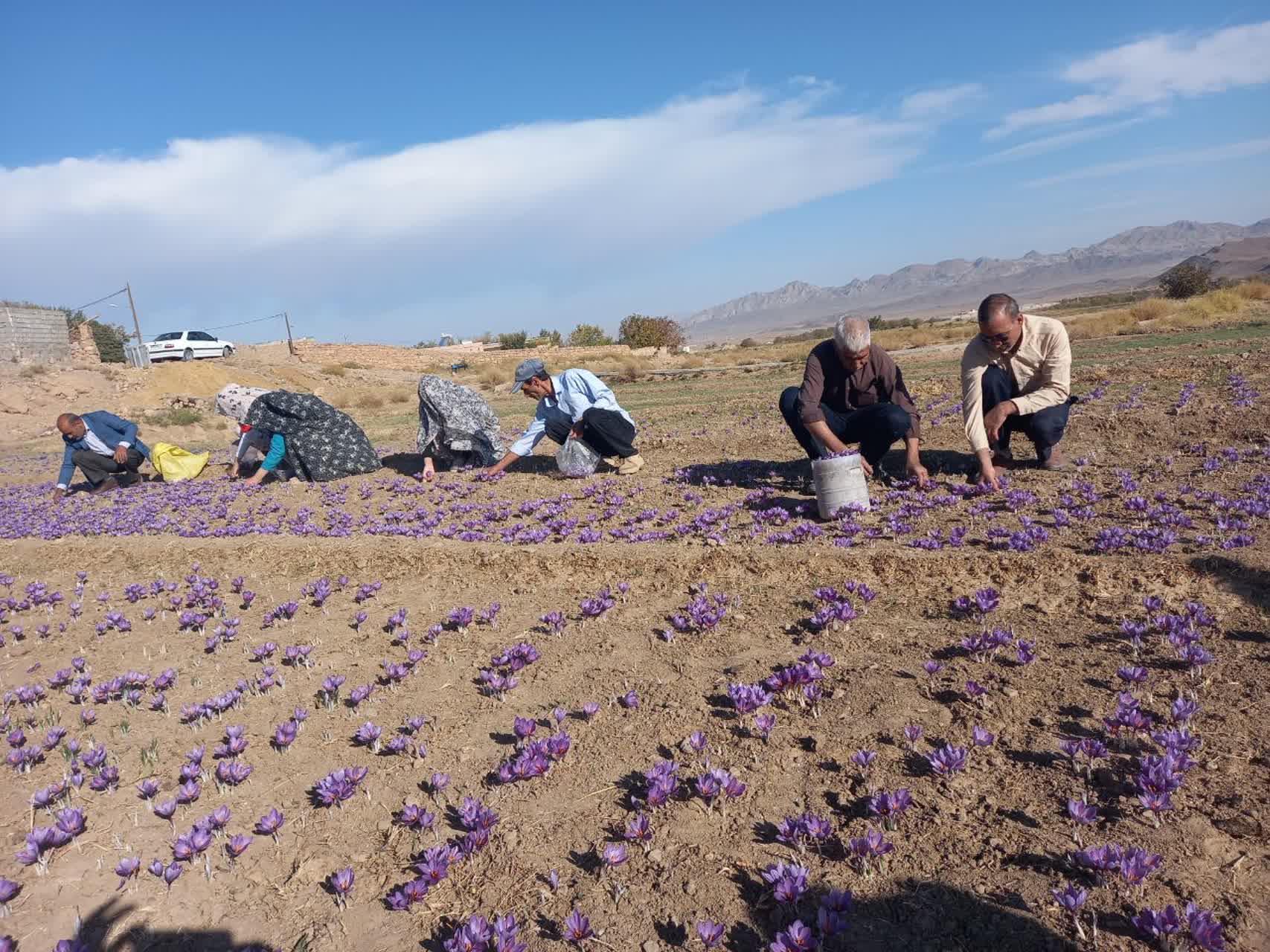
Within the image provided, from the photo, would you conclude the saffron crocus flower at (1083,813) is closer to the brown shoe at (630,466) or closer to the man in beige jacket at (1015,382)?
the man in beige jacket at (1015,382)

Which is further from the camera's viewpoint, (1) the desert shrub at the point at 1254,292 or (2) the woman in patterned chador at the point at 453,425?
(1) the desert shrub at the point at 1254,292

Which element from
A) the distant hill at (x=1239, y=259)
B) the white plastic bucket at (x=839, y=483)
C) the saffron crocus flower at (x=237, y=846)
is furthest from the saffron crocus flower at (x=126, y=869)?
the distant hill at (x=1239, y=259)

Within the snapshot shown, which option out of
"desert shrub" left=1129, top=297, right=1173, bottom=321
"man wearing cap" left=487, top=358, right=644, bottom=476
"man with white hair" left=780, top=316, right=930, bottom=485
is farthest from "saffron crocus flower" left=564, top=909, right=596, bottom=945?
"desert shrub" left=1129, top=297, right=1173, bottom=321

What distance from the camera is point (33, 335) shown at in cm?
3288

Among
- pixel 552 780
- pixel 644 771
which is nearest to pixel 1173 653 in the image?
pixel 644 771

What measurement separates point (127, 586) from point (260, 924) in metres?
5.35

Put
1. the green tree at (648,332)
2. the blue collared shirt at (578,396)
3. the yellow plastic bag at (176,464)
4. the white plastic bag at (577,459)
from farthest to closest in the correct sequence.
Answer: the green tree at (648,332)
the yellow plastic bag at (176,464)
the white plastic bag at (577,459)
the blue collared shirt at (578,396)

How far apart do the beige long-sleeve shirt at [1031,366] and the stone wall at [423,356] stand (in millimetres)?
35658

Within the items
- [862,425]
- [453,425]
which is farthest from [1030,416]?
[453,425]

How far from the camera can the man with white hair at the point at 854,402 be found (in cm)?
655

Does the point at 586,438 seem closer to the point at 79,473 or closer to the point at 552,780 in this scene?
the point at 552,780

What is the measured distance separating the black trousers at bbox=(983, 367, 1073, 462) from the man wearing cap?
3.93 m

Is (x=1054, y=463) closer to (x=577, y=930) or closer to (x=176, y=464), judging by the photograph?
(x=577, y=930)


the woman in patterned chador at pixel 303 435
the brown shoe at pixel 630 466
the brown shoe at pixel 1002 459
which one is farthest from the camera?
the woman in patterned chador at pixel 303 435
